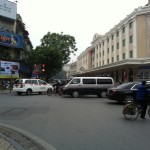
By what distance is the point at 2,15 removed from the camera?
145ft

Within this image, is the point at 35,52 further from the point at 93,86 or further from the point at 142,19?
the point at 93,86

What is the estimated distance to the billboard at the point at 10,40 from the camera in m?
43.7

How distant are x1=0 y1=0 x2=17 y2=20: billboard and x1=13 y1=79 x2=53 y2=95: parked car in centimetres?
1722

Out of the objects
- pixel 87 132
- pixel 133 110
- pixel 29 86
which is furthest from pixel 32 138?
pixel 29 86

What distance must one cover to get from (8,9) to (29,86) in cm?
1907

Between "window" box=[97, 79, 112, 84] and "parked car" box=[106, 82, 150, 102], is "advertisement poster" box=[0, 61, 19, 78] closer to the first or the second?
"window" box=[97, 79, 112, 84]

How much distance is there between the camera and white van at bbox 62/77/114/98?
27062 millimetres

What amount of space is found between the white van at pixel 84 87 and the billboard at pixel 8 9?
22.1 metres

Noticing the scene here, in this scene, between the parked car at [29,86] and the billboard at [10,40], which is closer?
the parked car at [29,86]

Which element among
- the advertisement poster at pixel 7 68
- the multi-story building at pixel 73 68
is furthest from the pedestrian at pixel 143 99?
the multi-story building at pixel 73 68

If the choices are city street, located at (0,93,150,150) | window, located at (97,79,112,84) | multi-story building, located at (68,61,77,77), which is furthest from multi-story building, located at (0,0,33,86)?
multi-story building, located at (68,61,77,77)

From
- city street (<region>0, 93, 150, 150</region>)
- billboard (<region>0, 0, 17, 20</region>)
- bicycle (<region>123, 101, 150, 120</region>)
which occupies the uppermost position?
billboard (<region>0, 0, 17, 20</region>)

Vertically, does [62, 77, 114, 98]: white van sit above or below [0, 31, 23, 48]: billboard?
below

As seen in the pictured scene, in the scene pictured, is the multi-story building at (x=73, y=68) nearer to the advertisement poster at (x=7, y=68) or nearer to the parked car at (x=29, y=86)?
the advertisement poster at (x=7, y=68)
